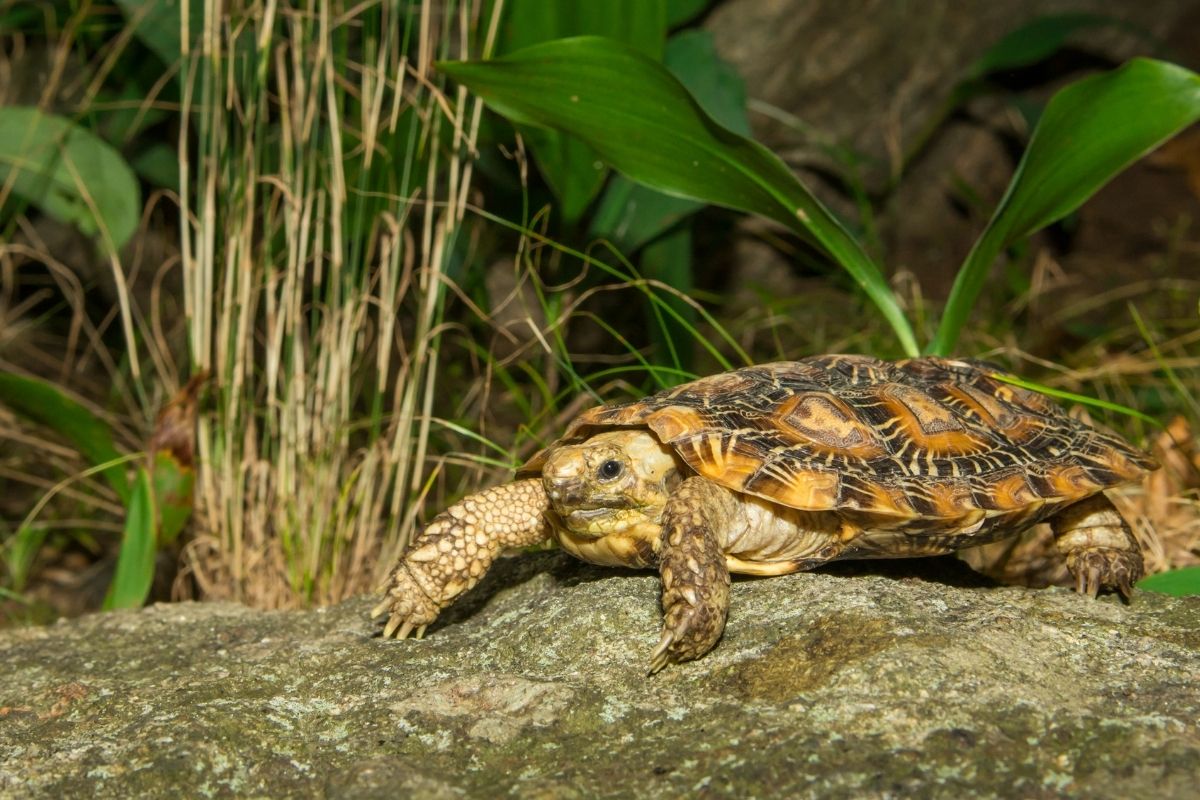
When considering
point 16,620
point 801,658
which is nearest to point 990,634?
point 801,658

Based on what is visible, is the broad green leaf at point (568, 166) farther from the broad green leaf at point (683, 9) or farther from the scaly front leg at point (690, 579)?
the scaly front leg at point (690, 579)

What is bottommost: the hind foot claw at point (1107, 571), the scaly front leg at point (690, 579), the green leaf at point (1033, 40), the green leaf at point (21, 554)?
the green leaf at point (21, 554)

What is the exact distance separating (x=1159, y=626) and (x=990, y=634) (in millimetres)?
346

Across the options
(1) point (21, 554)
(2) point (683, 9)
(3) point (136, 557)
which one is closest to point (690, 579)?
(3) point (136, 557)

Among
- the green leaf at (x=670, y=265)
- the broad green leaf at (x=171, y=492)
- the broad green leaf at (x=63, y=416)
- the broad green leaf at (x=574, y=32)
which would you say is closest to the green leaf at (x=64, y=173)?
the broad green leaf at (x=63, y=416)

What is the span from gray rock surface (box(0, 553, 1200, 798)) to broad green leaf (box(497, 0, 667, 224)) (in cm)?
119

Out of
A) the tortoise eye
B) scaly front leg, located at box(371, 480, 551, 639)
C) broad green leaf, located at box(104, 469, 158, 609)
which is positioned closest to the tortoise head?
the tortoise eye

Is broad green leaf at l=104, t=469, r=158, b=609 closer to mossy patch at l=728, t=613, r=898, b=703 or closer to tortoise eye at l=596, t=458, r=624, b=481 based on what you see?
tortoise eye at l=596, t=458, r=624, b=481

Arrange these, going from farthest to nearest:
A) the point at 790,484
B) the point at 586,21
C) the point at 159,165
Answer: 1. the point at 159,165
2. the point at 586,21
3. the point at 790,484

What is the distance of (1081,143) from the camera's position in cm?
244

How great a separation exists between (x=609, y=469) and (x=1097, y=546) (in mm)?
866

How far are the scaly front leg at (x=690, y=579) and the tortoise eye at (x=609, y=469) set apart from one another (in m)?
0.10

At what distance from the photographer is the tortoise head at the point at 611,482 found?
6.15 ft

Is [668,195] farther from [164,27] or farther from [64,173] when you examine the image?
[64,173]
